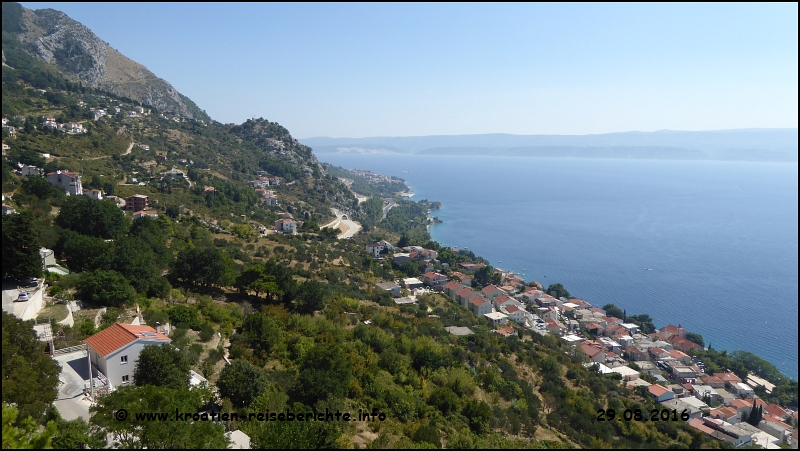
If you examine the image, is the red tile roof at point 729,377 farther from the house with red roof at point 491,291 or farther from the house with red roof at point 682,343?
the house with red roof at point 491,291

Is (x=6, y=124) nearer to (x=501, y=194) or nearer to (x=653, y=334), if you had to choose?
(x=653, y=334)

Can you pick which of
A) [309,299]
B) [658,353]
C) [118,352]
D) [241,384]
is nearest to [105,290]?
[118,352]

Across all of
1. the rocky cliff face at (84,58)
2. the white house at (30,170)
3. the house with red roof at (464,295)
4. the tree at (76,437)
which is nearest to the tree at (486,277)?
the house with red roof at (464,295)

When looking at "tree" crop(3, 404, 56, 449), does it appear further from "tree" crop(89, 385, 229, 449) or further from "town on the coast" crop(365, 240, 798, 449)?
"town on the coast" crop(365, 240, 798, 449)

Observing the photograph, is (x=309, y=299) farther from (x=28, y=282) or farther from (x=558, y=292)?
(x=558, y=292)

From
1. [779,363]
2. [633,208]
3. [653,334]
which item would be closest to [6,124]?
[653,334]
